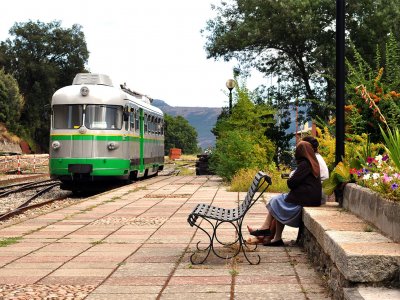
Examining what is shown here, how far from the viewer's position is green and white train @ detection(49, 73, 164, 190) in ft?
65.8

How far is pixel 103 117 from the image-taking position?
67.4 feet

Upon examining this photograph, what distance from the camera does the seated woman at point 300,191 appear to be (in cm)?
821

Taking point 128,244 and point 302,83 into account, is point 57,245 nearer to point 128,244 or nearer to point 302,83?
point 128,244

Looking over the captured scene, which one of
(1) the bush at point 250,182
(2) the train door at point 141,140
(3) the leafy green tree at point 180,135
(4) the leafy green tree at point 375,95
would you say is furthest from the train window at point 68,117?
(3) the leafy green tree at point 180,135

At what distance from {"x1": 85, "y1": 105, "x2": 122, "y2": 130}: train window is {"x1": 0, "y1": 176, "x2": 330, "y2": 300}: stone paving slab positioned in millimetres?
8286

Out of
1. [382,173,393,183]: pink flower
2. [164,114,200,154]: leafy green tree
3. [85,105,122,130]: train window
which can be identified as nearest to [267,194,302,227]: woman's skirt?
[382,173,393,183]: pink flower

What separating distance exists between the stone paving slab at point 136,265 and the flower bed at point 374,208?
2.46 feet

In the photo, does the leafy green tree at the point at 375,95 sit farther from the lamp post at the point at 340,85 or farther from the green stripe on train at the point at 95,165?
the green stripe on train at the point at 95,165

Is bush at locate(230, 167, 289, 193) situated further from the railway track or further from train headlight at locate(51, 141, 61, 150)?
train headlight at locate(51, 141, 61, 150)

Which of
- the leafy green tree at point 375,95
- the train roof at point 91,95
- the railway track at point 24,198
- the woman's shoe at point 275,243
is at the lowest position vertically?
the railway track at point 24,198

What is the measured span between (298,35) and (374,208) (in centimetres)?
2470

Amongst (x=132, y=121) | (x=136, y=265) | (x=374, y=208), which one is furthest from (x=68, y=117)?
(x=374, y=208)

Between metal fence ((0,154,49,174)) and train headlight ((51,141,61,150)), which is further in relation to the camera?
metal fence ((0,154,49,174))

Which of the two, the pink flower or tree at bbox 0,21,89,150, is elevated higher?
tree at bbox 0,21,89,150
